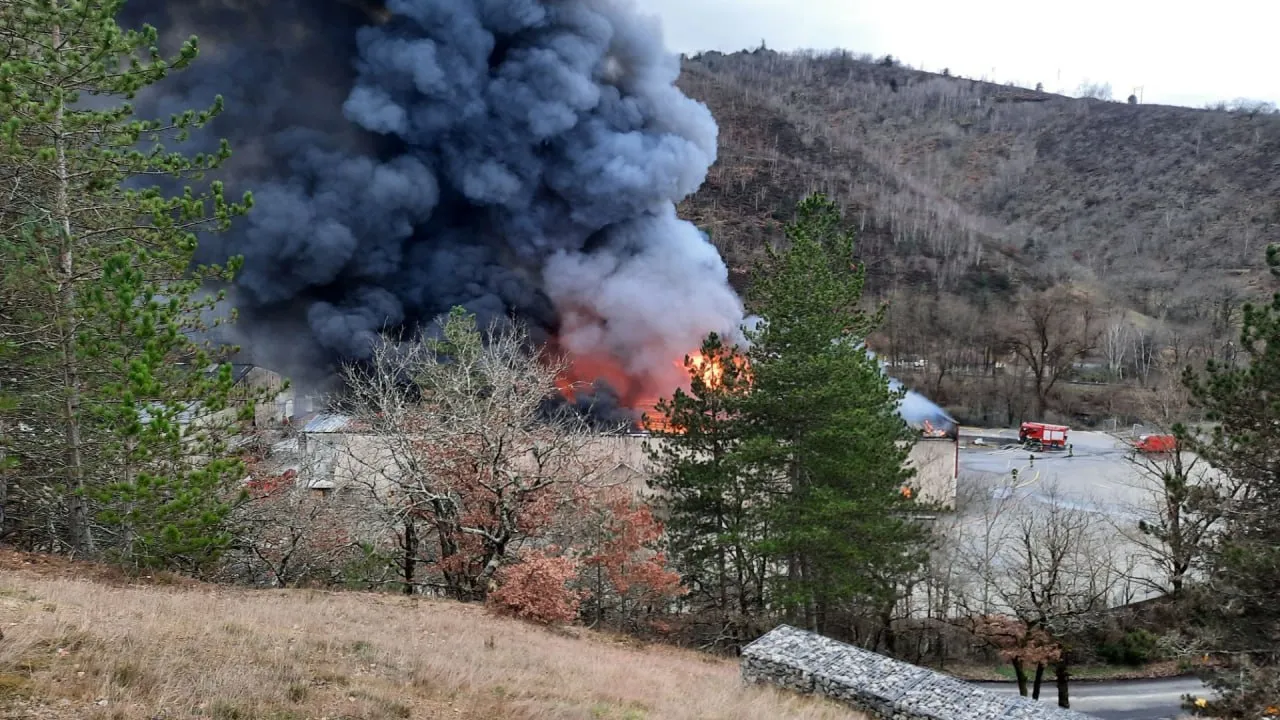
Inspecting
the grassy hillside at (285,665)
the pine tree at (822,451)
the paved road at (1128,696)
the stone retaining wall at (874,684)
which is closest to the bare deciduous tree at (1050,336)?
the paved road at (1128,696)

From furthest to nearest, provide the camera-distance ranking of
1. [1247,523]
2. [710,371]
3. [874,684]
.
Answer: [710,371]
[1247,523]
[874,684]

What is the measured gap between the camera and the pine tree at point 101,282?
9352 millimetres

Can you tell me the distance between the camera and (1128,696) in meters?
22.5

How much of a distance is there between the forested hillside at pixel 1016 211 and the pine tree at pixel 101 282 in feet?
141

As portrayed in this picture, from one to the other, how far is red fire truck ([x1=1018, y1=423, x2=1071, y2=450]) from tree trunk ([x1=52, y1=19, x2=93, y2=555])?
4842cm

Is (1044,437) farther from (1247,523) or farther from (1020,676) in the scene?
(1247,523)

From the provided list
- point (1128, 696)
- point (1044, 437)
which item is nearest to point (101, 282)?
point (1128, 696)

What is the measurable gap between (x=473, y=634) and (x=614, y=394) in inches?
929

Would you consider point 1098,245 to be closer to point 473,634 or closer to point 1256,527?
point 1256,527

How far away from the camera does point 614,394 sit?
35.1 meters

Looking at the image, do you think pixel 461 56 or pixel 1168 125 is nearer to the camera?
pixel 461 56

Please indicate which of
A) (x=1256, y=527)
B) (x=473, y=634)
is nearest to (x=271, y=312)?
(x=473, y=634)

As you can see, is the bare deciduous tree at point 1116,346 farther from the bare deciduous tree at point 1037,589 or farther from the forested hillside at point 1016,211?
the bare deciduous tree at point 1037,589

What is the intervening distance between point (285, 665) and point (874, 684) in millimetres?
7970
